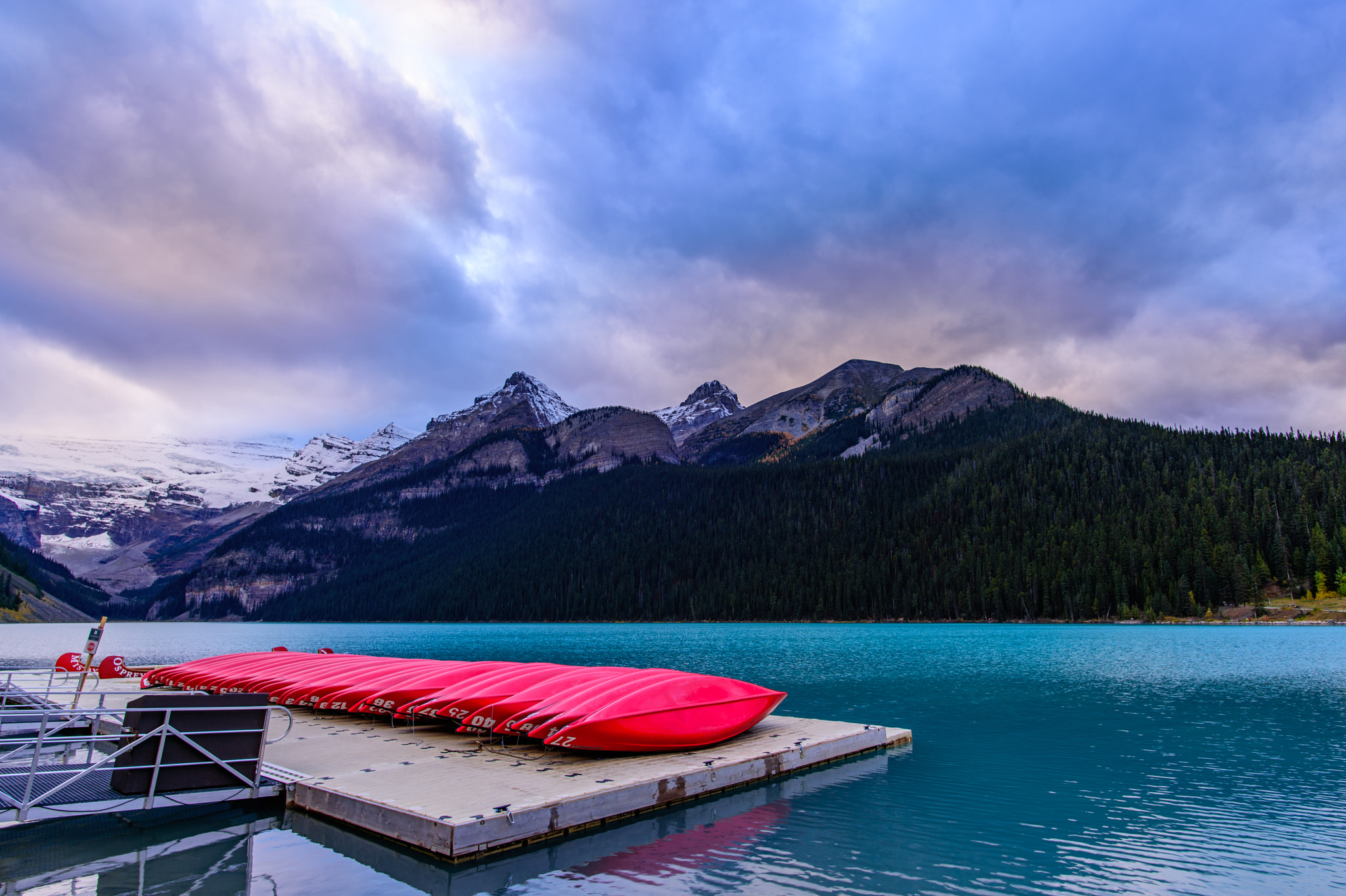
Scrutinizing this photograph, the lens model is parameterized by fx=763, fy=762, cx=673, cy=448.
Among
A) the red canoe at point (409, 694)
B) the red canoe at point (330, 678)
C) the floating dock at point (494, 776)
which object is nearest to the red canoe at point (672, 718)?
the floating dock at point (494, 776)

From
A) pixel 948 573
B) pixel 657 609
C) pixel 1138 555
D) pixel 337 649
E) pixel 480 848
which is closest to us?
pixel 480 848

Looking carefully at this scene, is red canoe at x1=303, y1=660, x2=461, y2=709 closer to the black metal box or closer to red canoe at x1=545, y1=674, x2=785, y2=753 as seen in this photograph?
red canoe at x1=545, y1=674, x2=785, y2=753

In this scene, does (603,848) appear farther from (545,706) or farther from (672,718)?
(545,706)

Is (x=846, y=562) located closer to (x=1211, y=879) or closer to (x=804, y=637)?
(x=804, y=637)

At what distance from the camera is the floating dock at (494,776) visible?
12.3 m

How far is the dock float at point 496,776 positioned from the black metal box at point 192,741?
141cm

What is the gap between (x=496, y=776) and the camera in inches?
592

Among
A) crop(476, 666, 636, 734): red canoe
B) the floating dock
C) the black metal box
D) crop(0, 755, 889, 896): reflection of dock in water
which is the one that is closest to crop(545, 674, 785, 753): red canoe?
the floating dock

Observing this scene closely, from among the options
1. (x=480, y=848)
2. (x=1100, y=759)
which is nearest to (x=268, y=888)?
(x=480, y=848)

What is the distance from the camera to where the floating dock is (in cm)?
1230

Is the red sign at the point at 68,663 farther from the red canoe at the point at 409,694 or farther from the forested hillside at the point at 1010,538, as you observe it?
the forested hillside at the point at 1010,538

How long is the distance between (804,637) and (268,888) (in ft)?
268

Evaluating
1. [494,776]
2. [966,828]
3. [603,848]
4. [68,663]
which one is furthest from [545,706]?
[68,663]

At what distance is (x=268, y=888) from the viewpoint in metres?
10.8
